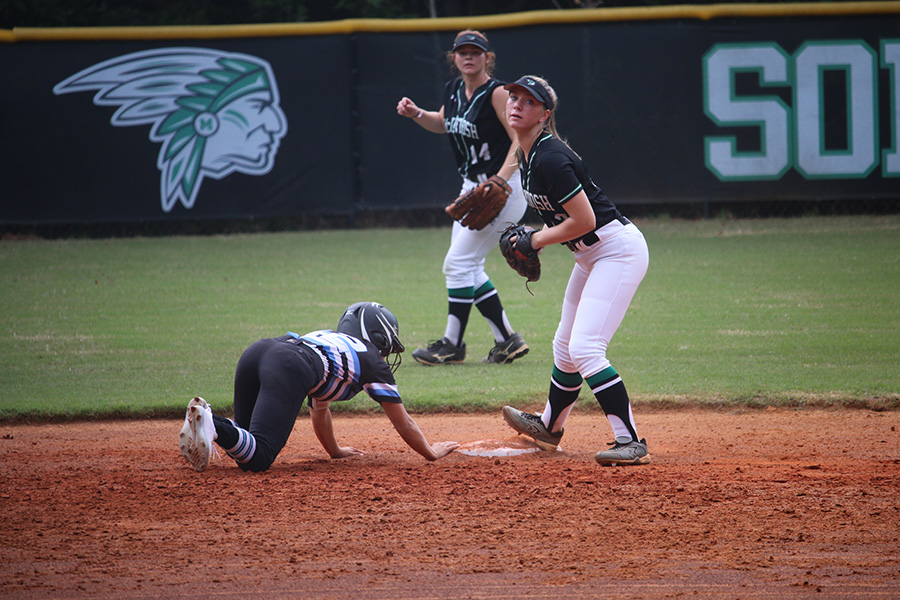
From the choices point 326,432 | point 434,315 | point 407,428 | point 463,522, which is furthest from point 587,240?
point 434,315

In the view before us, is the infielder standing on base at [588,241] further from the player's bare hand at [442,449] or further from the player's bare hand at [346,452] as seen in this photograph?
the player's bare hand at [346,452]

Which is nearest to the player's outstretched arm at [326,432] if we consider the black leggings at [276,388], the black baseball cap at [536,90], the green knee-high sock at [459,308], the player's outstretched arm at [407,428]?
the black leggings at [276,388]

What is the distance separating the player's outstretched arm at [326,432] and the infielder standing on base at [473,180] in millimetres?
2302

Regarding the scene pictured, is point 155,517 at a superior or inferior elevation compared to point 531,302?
superior

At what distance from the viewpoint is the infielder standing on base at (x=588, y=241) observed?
165 inches

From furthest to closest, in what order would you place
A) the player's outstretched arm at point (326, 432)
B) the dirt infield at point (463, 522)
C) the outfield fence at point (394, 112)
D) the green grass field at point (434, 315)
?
the outfield fence at point (394, 112) → the green grass field at point (434, 315) → the player's outstretched arm at point (326, 432) → the dirt infield at point (463, 522)

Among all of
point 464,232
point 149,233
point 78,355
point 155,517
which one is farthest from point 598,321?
point 149,233

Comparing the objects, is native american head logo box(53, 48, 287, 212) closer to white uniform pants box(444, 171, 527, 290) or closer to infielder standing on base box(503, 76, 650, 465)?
white uniform pants box(444, 171, 527, 290)

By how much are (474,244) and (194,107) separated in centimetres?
805

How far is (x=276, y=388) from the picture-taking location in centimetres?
421

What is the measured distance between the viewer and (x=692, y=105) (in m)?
13.3

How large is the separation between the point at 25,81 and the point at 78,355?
7653mm

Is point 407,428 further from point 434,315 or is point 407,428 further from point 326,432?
point 434,315

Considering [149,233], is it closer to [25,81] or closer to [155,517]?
[25,81]
